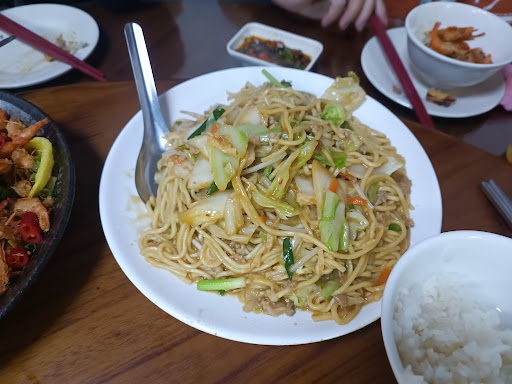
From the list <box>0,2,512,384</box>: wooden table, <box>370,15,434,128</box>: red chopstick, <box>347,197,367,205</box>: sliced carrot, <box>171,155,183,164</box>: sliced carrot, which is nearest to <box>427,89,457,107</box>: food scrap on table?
<box>370,15,434,128</box>: red chopstick

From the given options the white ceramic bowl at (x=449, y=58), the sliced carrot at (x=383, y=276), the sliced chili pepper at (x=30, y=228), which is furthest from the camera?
the white ceramic bowl at (x=449, y=58)

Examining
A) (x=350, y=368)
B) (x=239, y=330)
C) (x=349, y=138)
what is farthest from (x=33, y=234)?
(x=349, y=138)

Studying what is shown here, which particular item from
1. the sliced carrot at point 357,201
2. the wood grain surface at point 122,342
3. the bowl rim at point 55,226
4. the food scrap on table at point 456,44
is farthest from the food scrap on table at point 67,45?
the food scrap on table at point 456,44

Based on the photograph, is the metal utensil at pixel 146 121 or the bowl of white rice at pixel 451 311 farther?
the metal utensil at pixel 146 121

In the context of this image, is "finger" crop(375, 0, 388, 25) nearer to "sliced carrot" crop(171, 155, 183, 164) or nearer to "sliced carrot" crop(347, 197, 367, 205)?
"sliced carrot" crop(347, 197, 367, 205)

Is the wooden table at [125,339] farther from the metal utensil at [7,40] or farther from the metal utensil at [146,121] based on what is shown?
the metal utensil at [7,40]

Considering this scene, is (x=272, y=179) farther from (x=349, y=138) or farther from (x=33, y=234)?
(x=33, y=234)
